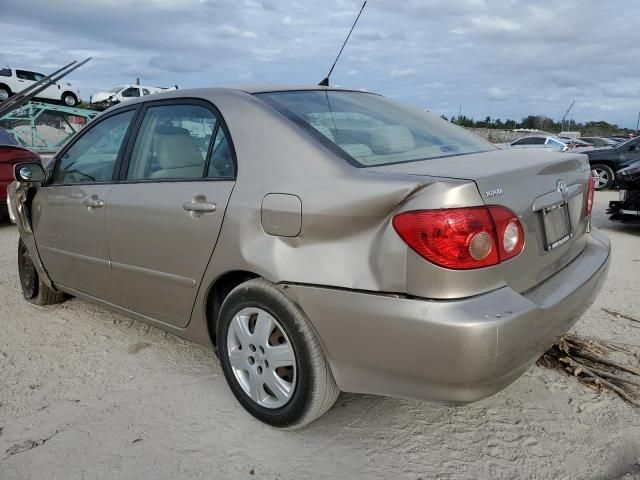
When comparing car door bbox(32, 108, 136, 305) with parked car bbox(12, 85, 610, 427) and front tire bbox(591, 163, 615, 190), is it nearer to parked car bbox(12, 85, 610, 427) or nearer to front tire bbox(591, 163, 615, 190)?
parked car bbox(12, 85, 610, 427)

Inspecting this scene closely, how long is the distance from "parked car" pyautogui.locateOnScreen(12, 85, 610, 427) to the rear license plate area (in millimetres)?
14

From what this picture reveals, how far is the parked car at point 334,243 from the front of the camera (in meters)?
2.02

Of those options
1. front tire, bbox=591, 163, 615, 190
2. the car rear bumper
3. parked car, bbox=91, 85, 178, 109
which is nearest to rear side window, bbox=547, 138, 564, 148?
front tire, bbox=591, 163, 615, 190

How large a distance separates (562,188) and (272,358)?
1527 mm

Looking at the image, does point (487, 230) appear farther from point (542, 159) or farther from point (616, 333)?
point (616, 333)

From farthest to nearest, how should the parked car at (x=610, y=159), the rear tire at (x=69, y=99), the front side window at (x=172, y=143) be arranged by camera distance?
the rear tire at (x=69, y=99)
the parked car at (x=610, y=159)
the front side window at (x=172, y=143)

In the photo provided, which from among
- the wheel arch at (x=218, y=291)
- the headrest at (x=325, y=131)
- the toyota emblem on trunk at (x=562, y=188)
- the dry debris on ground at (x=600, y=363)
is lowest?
the dry debris on ground at (x=600, y=363)

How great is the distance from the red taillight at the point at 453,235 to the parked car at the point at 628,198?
665 cm

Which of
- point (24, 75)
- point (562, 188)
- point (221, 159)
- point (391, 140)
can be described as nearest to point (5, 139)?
point (221, 159)

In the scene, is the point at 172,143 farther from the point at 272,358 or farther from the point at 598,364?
the point at 598,364

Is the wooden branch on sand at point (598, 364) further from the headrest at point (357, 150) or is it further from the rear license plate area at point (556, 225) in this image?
the headrest at point (357, 150)

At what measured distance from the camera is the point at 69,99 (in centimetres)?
3008

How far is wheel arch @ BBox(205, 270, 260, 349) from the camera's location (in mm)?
2609

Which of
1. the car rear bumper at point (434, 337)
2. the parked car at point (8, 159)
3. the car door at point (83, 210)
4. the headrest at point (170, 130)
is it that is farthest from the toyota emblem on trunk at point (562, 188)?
the parked car at point (8, 159)
